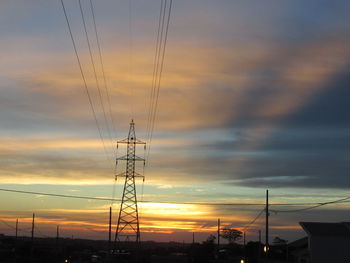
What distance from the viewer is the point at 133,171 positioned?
5791 centimetres

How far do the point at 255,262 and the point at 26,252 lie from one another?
49.2m

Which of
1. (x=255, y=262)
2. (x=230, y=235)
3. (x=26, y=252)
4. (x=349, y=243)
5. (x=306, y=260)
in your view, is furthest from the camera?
(x=230, y=235)

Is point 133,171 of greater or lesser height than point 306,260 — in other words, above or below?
above

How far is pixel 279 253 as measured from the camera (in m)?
92.9

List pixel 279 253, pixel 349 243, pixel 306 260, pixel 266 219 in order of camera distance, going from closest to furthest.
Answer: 1. pixel 266 219
2. pixel 349 243
3. pixel 306 260
4. pixel 279 253

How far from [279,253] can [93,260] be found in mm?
33416

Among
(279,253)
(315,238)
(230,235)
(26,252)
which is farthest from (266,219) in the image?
(230,235)

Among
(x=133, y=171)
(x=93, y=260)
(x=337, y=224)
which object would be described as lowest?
(x=93, y=260)

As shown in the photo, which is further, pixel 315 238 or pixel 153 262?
pixel 153 262

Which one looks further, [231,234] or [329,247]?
[231,234]

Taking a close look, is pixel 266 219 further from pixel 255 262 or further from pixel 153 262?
pixel 153 262

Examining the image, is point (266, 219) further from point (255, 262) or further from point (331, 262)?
point (255, 262)

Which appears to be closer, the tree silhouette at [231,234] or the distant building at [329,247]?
the distant building at [329,247]

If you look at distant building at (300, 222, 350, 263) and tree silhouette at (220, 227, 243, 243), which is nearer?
distant building at (300, 222, 350, 263)
